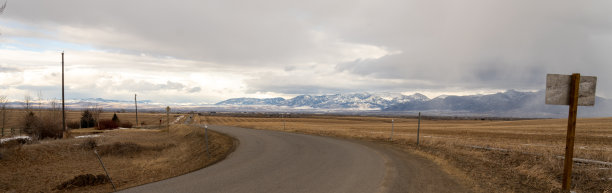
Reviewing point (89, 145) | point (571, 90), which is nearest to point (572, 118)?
point (571, 90)

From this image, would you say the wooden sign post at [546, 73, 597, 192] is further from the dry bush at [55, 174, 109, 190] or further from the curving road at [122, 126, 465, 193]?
the dry bush at [55, 174, 109, 190]

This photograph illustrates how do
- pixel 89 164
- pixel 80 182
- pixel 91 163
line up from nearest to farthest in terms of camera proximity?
pixel 80 182 → pixel 89 164 → pixel 91 163

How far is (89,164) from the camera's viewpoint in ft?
73.4

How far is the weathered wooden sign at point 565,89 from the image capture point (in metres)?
7.81

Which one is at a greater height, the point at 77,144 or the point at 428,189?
the point at 428,189

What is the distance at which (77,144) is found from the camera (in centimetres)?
2875

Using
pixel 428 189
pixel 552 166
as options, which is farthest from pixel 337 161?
pixel 552 166

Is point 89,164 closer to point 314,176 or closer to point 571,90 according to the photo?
point 314,176

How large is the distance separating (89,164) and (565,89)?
84.7 ft

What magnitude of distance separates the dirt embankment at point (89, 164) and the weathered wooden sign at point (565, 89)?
38.0 feet

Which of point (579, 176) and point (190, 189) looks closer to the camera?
point (190, 189)

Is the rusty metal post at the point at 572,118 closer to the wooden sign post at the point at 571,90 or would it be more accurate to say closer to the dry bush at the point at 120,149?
the wooden sign post at the point at 571,90

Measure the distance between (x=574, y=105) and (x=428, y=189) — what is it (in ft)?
12.7

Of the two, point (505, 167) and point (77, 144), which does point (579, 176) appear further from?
point (77, 144)
